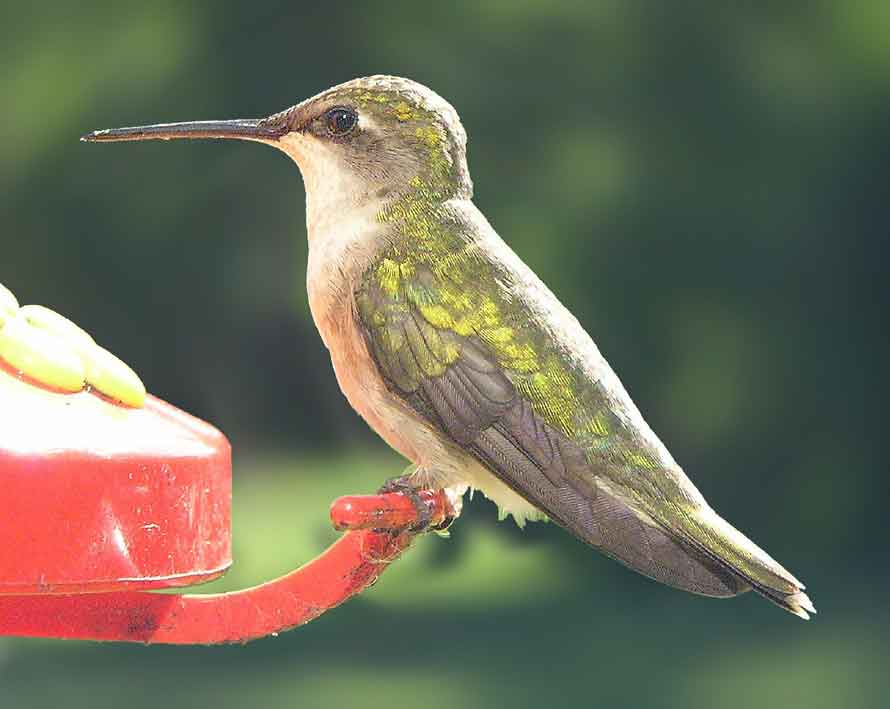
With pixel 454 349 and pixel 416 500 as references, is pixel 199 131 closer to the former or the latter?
pixel 454 349

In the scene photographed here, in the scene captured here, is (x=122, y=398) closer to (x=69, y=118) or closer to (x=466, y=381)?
(x=466, y=381)

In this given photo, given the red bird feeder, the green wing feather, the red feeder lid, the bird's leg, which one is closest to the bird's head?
the green wing feather

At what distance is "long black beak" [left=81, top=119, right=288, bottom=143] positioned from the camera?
8.05ft

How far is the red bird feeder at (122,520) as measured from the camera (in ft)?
6.42

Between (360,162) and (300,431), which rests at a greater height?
(360,162)

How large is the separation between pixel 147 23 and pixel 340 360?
240 inches

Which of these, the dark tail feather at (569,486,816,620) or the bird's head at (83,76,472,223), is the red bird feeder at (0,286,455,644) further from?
the bird's head at (83,76,472,223)

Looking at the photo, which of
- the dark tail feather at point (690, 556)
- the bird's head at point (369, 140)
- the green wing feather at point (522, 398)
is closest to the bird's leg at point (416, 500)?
the green wing feather at point (522, 398)

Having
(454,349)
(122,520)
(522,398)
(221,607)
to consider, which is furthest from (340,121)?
(122,520)

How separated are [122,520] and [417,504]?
0.52 metres

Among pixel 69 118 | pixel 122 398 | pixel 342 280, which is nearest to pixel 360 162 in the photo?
pixel 342 280

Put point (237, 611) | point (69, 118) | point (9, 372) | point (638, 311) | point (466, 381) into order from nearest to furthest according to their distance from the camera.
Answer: point (9, 372)
point (237, 611)
point (466, 381)
point (69, 118)
point (638, 311)

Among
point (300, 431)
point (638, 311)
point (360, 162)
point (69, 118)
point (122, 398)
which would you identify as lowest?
point (300, 431)

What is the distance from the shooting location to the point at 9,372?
213cm
